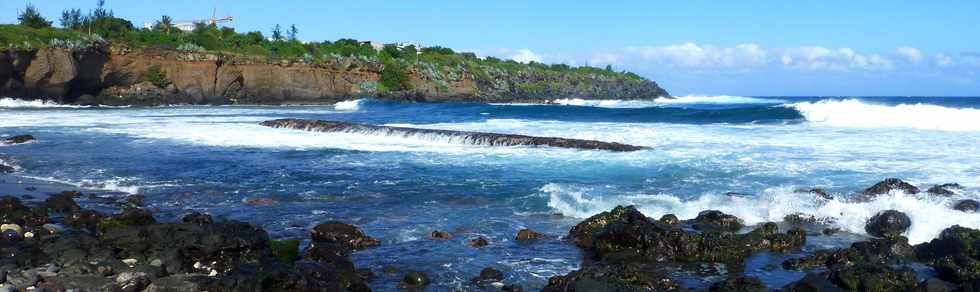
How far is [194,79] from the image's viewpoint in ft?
171

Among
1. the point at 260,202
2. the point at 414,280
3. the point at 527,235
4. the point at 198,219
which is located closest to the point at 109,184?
the point at 260,202

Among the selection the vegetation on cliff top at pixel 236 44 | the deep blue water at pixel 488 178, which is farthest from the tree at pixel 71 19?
the deep blue water at pixel 488 178

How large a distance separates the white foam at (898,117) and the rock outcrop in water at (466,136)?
13.7 m

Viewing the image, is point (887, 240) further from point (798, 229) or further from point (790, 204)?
point (790, 204)

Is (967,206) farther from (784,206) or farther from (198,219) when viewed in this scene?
(198,219)

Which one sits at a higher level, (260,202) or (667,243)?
(667,243)

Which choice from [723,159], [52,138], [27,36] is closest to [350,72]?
[27,36]

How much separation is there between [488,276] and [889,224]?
520 cm

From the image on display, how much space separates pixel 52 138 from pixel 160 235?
693 inches

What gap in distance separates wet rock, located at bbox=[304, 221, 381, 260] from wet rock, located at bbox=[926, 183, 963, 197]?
27.2ft

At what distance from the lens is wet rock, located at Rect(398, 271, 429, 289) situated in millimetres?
6820

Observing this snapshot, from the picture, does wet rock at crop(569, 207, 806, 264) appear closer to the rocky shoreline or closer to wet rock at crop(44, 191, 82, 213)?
the rocky shoreline

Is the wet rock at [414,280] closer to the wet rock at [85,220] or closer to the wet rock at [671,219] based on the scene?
the wet rock at [671,219]

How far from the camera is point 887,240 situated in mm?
8125
